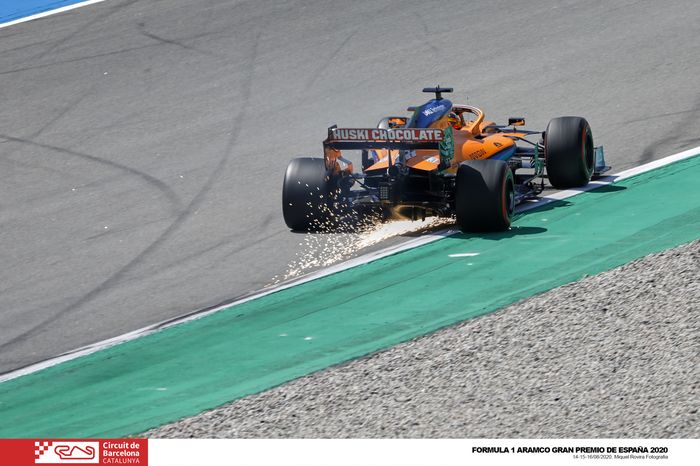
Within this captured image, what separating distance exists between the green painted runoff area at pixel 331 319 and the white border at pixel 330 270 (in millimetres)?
145

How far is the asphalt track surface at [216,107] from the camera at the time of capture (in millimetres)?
12180

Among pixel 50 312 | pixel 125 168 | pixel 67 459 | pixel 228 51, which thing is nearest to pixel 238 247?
pixel 50 312

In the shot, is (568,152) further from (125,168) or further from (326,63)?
(326,63)

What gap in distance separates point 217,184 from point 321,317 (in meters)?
5.42

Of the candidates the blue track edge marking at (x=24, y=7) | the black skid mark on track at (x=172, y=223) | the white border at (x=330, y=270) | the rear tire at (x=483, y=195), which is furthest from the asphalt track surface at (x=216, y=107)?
the rear tire at (x=483, y=195)

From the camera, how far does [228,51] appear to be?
20797 mm

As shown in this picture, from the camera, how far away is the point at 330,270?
11625mm

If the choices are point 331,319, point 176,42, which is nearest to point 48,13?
point 176,42

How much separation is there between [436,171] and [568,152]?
68.7 inches

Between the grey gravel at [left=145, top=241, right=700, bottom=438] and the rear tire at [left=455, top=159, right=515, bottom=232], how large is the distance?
7.46 feet

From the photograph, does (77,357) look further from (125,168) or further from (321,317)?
(125,168)

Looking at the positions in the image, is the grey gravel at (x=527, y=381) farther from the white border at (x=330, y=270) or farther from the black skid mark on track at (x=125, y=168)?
the black skid mark on track at (x=125, y=168)

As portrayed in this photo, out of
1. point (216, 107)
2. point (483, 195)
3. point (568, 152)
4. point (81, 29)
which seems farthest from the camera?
point (81, 29)

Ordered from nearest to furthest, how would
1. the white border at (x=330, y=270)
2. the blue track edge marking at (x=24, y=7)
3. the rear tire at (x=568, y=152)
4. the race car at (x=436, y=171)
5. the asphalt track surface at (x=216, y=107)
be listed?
the white border at (x=330, y=270) < the race car at (x=436, y=171) < the asphalt track surface at (x=216, y=107) < the rear tire at (x=568, y=152) < the blue track edge marking at (x=24, y=7)
